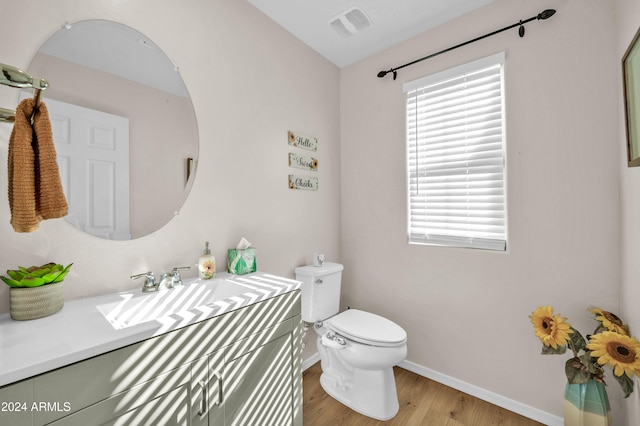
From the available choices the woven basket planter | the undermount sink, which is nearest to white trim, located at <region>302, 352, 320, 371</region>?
the undermount sink

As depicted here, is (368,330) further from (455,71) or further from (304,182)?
(455,71)

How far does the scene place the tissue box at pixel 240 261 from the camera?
154 centimetres

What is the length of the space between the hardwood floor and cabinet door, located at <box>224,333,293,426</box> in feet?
1.43

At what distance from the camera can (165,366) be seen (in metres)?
0.88

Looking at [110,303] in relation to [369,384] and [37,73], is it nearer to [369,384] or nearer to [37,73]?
[37,73]

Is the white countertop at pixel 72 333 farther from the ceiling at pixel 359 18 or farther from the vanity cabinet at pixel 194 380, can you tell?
the ceiling at pixel 359 18

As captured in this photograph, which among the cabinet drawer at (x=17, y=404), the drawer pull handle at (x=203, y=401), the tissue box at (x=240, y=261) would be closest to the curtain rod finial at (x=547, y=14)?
the tissue box at (x=240, y=261)

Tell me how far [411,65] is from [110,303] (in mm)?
2373

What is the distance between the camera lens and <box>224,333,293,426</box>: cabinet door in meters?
1.09

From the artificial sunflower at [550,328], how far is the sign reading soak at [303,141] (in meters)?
1.80

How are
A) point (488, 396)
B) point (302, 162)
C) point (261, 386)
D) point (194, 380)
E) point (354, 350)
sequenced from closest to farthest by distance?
point (194, 380), point (261, 386), point (354, 350), point (488, 396), point (302, 162)

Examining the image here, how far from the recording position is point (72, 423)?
2.30 feet

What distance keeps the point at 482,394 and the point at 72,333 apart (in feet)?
7.33

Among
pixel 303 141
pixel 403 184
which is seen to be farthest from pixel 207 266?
pixel 403 184
